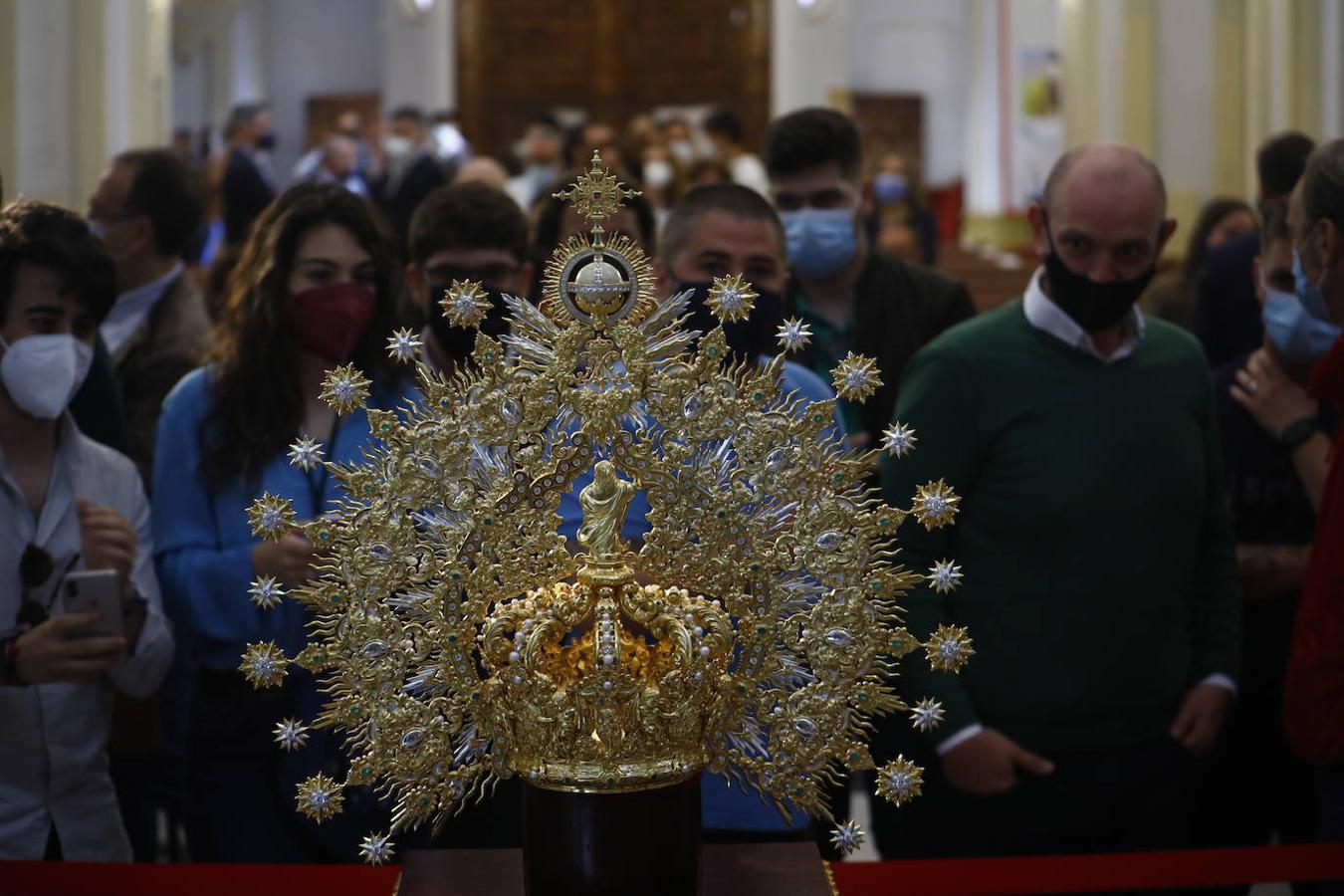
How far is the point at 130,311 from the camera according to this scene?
4430mm

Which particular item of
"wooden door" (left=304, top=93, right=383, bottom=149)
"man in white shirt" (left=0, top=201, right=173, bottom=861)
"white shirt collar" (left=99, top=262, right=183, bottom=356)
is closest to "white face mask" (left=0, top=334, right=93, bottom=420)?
"man in white shirt" (left=0, top=201, right=173, bottom=861)

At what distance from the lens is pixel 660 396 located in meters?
2.18

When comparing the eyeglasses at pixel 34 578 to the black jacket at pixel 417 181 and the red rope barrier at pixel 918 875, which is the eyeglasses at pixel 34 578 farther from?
the black jacket at pixel 417 181

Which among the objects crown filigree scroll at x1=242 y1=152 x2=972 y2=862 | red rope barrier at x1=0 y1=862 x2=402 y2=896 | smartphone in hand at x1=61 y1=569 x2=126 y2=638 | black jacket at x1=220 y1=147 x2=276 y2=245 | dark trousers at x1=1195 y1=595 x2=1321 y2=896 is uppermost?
black jacket at x1=220 y1=147 x2=276 y2=245

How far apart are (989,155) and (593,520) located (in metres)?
17.5

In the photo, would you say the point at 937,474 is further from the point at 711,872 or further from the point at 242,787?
the point at 242,787

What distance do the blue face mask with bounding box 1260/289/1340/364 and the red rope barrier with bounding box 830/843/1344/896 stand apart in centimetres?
132

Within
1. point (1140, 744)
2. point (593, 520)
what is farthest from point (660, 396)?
point (1140, 744)

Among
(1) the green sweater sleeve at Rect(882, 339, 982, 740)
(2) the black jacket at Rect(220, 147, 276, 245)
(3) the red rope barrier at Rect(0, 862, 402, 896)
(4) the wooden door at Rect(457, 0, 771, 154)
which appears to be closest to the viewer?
(3) the red rope barrier at Rect(0, 862, 402, 896)

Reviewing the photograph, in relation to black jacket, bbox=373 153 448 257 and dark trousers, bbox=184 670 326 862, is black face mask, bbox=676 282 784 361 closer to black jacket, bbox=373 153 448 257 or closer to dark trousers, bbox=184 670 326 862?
dark trousers, bbox=184 670 326 862

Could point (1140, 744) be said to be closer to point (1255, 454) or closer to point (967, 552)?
point (967, 552)

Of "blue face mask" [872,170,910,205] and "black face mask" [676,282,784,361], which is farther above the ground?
"blue face mask" [872,170,910,205]

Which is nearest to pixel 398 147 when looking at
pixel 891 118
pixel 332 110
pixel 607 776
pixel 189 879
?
pixel 332 110

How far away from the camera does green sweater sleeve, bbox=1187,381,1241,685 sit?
3.50 m
